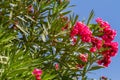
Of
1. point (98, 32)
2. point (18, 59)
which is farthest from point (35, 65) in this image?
point (98, 32)

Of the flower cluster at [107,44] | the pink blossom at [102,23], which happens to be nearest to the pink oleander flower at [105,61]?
the flower cluster at [107,44]

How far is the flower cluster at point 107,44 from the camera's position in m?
7.77

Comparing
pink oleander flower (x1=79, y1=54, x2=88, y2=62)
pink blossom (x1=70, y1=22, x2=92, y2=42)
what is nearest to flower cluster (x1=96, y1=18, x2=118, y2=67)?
pink oleander flower (x1=79, y1=54, x2=88, y2=62)

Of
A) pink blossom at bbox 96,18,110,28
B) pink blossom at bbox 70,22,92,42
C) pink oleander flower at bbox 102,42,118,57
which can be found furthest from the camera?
pink blossom at bbox 96,18,110,28

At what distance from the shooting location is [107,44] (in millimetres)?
7805

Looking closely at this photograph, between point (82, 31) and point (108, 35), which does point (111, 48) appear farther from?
point (82, 31)

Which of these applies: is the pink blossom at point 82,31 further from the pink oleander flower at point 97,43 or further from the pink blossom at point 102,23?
the pink blossom at point 102,23

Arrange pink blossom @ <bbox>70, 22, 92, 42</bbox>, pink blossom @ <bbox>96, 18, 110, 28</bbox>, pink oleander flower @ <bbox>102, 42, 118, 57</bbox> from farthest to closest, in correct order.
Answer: pink blossom @ <bbox>96, 18, 110, 28</bbox>
pink oleander flower @ <bbox>102, 42, 118, 57</bbox>
pink blossom @ <bbox>70, 22, 92, 42</bbox>

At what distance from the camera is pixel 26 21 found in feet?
25.9

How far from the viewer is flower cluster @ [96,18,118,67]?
7774 mm

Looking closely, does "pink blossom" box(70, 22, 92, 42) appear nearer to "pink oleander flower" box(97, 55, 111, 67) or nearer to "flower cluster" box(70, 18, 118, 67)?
"flower cluster" box(70, 18, 118, 67)

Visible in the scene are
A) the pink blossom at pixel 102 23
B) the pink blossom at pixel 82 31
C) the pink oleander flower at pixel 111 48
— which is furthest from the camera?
the pink blossom at pixel 102 23

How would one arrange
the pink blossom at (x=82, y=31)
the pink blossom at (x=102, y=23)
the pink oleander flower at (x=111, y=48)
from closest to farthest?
the pink blossom at (x=82, y=31), the pink oleander flower at (x=111, y=48), the pink blossom at (x=102, y=23)

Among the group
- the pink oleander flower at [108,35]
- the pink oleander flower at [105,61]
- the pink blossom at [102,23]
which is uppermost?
the pink blossom at [102,23]
